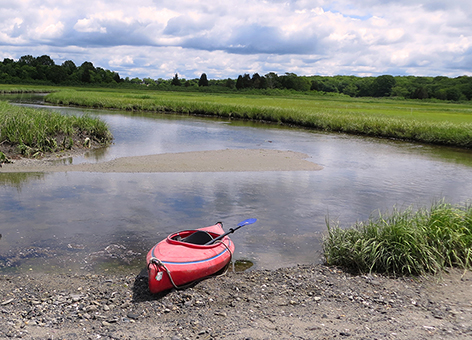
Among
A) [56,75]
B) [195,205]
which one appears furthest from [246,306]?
[56,75]

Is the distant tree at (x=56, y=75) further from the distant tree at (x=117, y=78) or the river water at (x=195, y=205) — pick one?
the river water at (x=195, y=205)

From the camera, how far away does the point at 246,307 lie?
5789 millimetres

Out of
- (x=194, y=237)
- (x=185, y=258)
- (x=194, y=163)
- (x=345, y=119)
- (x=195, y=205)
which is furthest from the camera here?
(x=345, y=119)

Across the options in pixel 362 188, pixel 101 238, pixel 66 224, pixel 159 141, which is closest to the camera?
pixel 101 238

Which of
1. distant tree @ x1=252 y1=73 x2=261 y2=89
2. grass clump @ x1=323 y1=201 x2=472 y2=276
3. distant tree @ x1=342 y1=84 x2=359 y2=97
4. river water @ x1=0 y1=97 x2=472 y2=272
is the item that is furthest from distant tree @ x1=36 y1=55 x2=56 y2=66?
grass clump @ x1=323 y1=201 x2=472 y2=276

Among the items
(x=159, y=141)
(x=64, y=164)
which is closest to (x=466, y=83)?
(x=159, y=141)

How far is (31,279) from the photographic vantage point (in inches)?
257

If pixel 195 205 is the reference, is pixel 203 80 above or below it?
above

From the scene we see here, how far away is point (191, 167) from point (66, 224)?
7.45m

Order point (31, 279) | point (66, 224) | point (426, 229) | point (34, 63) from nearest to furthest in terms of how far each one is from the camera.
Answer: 1. point (31, 279)
2. point (426, 229)
3. point (66, 224)
4. point (34, 63)

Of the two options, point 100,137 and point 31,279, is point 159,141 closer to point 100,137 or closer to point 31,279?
point 100,137

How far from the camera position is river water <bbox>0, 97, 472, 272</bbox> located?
26.0ft

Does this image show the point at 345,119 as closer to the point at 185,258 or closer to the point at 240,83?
the point at 185,258

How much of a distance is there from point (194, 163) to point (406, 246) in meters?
11.2
